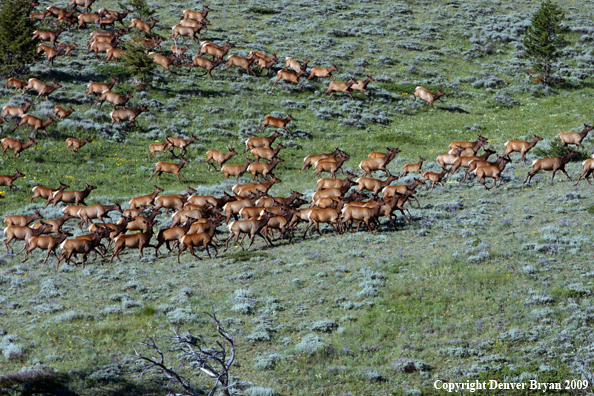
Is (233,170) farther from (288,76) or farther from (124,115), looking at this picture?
(288,76)

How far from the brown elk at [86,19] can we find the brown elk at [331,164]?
2869 centimetres

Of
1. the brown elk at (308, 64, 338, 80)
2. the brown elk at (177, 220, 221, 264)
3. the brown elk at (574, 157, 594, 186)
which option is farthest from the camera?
the brown elk at (308, 64, 338, 80)

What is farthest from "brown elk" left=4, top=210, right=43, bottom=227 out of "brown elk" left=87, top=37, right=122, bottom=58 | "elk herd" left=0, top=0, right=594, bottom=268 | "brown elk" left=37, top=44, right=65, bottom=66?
"brown elk" left=87, top=37, right=122, bottom=58

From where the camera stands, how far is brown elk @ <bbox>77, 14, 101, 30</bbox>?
47000 millimetres

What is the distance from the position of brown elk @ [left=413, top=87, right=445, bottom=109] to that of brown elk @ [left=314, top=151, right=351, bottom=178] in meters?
15.4

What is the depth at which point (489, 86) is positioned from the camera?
4538cm

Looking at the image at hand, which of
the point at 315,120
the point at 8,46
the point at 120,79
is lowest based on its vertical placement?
the point at 315,120

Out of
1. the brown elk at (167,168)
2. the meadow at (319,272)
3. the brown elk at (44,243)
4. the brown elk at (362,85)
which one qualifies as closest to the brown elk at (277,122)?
the meadow at (319,272)

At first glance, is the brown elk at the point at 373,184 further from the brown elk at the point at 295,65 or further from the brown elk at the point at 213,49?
the brown elk at the point at 213,49

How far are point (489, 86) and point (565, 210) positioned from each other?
1047 inches

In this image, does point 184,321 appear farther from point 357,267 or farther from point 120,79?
point 120,79

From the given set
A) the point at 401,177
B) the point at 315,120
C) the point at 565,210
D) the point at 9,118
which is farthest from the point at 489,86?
the point at 9,118

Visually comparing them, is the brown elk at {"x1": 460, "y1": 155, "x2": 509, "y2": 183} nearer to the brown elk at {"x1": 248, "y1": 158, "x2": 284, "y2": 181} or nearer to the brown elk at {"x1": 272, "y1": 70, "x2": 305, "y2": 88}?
the brown elk at {"x1": 248, "y1": 158, "x2": 284, "y2": 181}

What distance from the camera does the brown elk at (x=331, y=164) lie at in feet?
95.7
